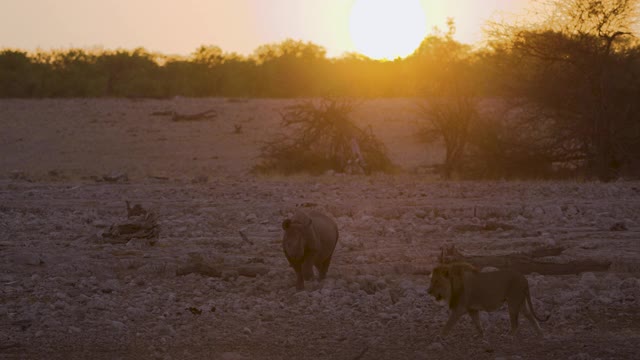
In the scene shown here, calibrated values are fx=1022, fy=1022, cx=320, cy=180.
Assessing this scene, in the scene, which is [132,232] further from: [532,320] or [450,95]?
[450,95]

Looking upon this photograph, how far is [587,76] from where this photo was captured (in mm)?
26406

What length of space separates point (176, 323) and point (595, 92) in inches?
743

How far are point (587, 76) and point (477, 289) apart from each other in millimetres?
18553

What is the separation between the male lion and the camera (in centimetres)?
907

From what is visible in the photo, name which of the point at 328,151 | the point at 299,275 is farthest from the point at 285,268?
the point at 328,151

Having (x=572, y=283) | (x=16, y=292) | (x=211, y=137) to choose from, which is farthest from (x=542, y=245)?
(x=211, y=137)

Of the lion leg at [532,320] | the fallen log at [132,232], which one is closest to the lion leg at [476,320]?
the lion leg at [532,320]

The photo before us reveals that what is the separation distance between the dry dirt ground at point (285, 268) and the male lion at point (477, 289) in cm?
34

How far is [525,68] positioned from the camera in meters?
27.6

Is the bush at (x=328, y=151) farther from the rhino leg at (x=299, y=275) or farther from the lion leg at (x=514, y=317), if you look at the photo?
the lion leg at (x=514, y=317)

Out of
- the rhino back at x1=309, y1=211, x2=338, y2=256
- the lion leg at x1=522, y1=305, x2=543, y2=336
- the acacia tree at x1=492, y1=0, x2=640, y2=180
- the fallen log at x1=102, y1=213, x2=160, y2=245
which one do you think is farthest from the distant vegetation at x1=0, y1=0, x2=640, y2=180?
the lion leg at x1=522, y1=305, x2=543, y2=336

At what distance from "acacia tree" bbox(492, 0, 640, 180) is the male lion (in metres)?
17.4

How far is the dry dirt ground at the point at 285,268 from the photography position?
9.21 m

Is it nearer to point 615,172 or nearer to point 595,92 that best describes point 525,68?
point 595,92
